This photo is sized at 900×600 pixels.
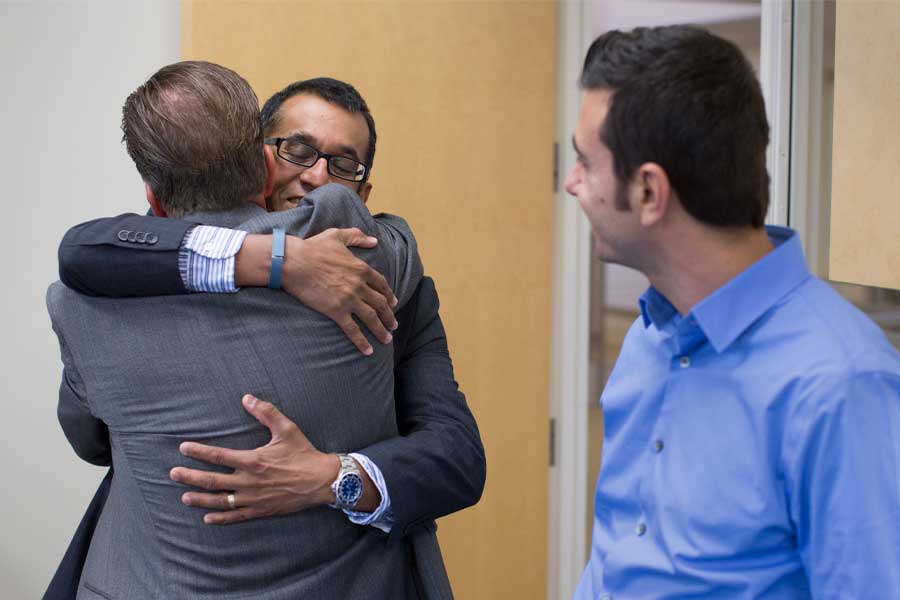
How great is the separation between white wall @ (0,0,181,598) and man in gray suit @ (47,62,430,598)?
1002mm

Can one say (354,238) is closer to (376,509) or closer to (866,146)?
(376,509)

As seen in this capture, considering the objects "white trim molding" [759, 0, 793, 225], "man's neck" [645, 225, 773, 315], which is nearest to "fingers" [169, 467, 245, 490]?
"man's neck" [645, 225, 773, 315]

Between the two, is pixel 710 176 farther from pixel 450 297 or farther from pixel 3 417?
pixel 3 417

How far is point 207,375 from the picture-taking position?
1215 mm

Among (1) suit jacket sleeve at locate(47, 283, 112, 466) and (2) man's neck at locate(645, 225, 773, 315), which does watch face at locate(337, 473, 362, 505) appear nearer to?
(1) suit jacket sleeve at locate(47, 283, 112, 466)

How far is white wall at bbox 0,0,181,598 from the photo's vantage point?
2.23 m

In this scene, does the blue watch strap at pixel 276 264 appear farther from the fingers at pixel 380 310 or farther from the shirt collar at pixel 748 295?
the shirt collar at pixel 748 295

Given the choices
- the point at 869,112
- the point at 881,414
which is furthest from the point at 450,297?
the point at 881,414

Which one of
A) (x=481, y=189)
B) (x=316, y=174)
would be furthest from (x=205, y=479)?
(x=481, y=189)

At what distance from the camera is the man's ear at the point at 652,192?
1.04m

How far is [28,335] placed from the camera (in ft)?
7.47

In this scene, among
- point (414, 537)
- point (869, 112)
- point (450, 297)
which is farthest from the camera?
point (450, 297)

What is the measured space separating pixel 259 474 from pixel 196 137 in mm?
453

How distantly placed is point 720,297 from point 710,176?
0.13 m
